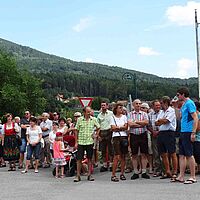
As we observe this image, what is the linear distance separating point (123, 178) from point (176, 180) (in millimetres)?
1370

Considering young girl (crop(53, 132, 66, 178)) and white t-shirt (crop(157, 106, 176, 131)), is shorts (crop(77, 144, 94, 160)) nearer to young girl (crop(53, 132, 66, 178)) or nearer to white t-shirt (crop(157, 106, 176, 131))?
young girl (crop(53, 132, 66, 178))

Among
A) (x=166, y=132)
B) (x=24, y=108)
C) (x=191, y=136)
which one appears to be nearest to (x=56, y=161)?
(x=166, y=132)

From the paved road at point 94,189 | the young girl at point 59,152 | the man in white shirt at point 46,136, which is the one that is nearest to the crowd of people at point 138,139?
the young girl at point 59,152

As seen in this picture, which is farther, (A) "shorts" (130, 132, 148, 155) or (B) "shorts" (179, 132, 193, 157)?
(A) "shorts" (130, 132, 148, 155)

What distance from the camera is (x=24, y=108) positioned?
2315 inches

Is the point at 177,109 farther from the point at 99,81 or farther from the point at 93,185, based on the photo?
the point at 99,81

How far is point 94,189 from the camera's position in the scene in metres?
8.64

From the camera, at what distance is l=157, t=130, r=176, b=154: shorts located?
959cm

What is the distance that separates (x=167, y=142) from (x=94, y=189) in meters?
2.15

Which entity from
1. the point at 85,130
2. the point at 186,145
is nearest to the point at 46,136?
the point at 85,130

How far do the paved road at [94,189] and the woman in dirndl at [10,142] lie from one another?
7.52ft

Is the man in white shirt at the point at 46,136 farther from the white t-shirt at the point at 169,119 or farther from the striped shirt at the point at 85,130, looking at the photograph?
the white t-shirt at the point at 169,119

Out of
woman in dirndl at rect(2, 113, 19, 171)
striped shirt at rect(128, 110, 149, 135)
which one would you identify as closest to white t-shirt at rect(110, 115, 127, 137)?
striped shirt at rect(128, 110, 149, 135)

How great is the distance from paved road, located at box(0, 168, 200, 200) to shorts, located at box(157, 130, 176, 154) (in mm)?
703
